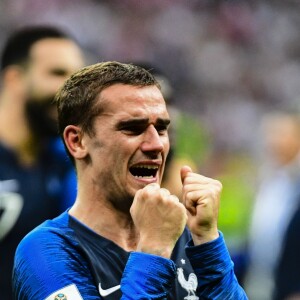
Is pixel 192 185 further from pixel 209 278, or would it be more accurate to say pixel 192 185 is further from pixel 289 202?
pixel 289 202

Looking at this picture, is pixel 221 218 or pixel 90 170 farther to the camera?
pixel 221 218

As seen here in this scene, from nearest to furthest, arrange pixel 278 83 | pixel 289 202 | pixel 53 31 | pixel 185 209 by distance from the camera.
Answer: pixel 185 209, pixel 53 31, pixel 289 202, pixel 278 83

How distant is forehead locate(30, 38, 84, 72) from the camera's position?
5.92 meters

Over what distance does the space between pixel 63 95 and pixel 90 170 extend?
284 mm

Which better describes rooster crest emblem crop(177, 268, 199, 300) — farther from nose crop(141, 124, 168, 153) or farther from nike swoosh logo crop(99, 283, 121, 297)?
nose crop(141, 124, 168, 153)

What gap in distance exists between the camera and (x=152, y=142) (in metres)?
2.80

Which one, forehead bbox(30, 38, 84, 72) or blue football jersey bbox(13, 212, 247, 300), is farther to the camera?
forehead bbox(30, 38, 84, 72)

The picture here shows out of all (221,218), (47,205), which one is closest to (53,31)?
(47,205)

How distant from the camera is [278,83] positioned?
30.9 ft

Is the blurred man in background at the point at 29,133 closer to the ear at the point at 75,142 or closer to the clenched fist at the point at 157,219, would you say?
the ear at the point at 75,142

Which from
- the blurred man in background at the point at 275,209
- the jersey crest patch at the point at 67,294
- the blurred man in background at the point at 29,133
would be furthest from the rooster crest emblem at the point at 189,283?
the blurred man in background at the point at 275,209

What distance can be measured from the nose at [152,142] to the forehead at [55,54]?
3172 mm

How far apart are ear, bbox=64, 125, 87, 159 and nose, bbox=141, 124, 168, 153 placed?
0.77 feet

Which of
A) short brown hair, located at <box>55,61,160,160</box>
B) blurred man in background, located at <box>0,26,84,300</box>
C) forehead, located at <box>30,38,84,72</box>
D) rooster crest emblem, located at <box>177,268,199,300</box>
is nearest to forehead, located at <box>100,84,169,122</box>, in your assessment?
short brown hair, located at <box>55,61,160,160</box>
